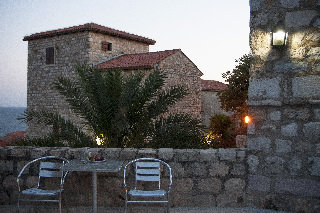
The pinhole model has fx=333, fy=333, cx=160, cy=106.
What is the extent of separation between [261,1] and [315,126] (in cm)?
155

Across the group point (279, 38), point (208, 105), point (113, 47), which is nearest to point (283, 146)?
point (279, 38)

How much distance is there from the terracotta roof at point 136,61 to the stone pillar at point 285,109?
1065 cm

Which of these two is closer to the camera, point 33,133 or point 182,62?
point 182,62

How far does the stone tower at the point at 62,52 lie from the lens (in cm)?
1662

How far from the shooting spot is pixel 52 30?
1823 cm

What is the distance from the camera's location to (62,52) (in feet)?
57.3

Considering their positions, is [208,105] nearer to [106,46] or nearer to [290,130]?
[106,46]

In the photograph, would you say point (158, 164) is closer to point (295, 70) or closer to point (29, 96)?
point (295, 70)

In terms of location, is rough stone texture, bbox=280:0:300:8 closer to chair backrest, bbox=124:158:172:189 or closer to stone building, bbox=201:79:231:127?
chair backrest, bbox=124:158:172:189

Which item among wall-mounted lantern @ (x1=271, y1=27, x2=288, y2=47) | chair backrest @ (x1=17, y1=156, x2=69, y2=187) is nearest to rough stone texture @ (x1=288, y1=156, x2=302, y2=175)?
wall-mounted lantern @ (x1=271, y1=27, x2=288, y2=47)

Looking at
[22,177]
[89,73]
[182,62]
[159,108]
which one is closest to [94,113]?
[89,73]

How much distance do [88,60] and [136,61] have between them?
2518 millimetres

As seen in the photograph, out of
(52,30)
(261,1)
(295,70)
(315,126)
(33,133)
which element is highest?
(52,30)

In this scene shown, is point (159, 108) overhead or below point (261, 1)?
below
